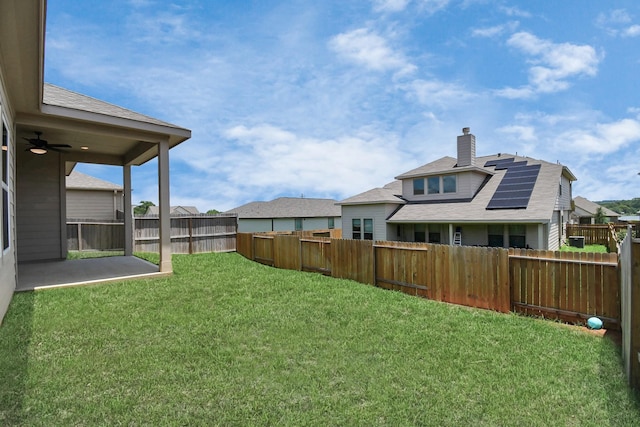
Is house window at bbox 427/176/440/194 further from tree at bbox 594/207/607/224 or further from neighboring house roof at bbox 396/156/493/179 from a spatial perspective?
tree at bbox 594/207/607/224

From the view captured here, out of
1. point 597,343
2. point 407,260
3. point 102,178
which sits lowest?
point 597,343

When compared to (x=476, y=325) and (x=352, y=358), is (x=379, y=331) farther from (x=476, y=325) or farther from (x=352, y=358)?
(x=476, y=325)

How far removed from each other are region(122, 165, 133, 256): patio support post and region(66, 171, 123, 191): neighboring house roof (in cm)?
910

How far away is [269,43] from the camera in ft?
36.5

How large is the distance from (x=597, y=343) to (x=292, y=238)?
25.7ft

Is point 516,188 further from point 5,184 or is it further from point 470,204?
point 5,184

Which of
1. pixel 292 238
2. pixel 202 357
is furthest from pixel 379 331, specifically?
pixel 292 238

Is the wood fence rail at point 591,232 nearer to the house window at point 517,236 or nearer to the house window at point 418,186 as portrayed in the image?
the house window at point 517,236

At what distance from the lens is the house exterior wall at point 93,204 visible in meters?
19.0

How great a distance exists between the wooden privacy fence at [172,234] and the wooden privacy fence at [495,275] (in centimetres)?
725

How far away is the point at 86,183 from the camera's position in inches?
763

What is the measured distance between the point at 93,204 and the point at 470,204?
20.9 meters

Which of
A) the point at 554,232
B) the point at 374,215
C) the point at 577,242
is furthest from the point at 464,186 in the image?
the point at 577,242

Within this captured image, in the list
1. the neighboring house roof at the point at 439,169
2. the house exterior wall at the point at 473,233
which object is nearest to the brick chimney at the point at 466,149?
the neighboring house roof at the point at 439,169
